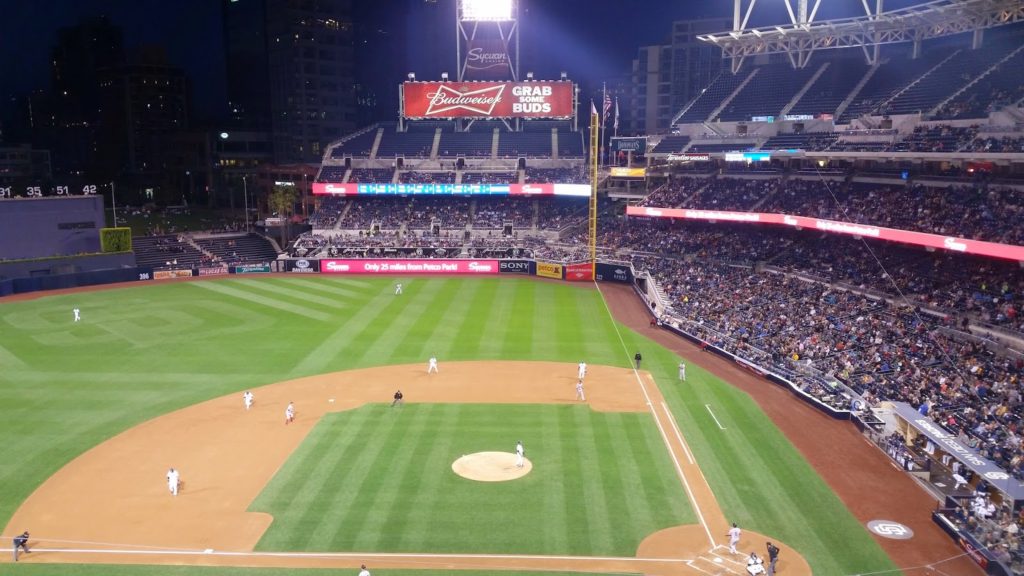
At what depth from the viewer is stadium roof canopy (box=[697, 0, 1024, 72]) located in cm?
4084

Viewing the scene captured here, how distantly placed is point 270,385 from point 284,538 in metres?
14.3

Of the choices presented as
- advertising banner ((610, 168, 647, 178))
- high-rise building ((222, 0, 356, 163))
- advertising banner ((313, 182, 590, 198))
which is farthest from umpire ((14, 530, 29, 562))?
high-rise building ((222, 0, 356, 163))

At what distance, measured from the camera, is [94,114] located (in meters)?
134

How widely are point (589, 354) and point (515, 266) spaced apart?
85.8 feet

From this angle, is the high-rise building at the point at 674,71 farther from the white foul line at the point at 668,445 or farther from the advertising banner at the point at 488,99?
the white foul line at the point at 668,445

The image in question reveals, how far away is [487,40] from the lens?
76.9 meters

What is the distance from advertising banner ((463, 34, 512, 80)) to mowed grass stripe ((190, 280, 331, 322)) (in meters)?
34.6

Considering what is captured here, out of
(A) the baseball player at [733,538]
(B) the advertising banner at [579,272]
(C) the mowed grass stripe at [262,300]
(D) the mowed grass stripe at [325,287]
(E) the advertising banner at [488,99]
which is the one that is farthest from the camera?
(E) the advertising banner at [488,99]

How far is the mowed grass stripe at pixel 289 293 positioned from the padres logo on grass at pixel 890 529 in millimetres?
37125

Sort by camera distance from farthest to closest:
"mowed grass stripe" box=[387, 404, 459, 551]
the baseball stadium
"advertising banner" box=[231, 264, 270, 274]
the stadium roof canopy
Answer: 1. "advertising banner" box=[231, 264, 270, 274]
2. the stadium roof canopy
3. the baseball stadium
4. "mowed grass stripe" box=[387, 404, 459, 551]

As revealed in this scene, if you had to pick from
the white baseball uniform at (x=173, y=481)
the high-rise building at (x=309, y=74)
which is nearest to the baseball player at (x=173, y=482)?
the white baseball uniform at (x=173, y=481)

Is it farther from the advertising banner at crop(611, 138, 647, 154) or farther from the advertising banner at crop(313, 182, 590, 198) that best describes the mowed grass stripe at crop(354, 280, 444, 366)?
the advertising banner at crop(611, 138, 647, 154)

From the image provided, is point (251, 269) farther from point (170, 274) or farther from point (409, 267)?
point (409, 267)

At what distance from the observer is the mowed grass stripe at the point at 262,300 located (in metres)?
47.4
